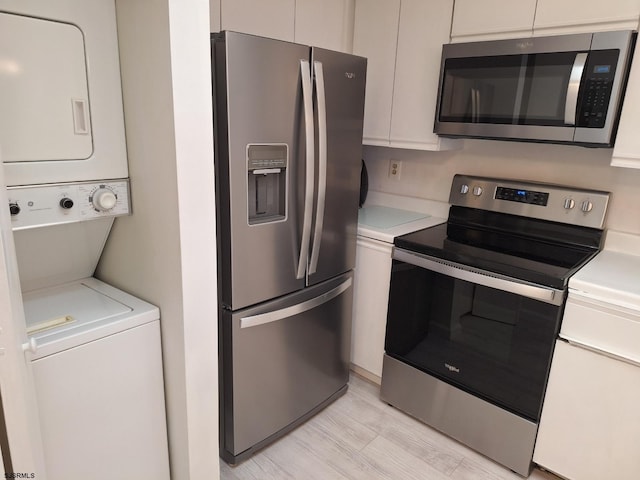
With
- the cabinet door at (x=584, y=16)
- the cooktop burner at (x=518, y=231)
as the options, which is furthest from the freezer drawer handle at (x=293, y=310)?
the cabinet door at (x=584, y=16)

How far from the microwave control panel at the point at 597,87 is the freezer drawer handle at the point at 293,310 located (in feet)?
4.04

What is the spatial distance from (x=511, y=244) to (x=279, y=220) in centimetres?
113

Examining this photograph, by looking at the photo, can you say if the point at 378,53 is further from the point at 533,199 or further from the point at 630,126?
the point at 630,126

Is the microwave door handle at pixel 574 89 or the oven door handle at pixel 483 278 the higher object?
the microwave door handle at pixel 574 89

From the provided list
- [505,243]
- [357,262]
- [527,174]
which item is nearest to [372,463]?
[357,262]

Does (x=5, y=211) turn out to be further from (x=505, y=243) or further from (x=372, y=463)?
(x=505, y=243)

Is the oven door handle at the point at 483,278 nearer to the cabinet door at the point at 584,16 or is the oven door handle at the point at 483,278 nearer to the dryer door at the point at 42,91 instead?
the cabinet door at the point at 584,16

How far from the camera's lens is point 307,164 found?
1.72m

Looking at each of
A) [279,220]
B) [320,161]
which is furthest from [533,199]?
[279,220]

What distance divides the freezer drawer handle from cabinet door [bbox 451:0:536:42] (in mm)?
1311

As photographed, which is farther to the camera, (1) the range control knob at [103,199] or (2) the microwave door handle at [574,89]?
(2) the microwave door handle at [574,89]

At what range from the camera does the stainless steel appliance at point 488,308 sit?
1726mm

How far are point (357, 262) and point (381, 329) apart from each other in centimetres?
37

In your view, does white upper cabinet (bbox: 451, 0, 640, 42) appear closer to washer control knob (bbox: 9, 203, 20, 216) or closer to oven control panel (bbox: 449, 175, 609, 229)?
oven control panel (bbox: 449, 175, 609, 229)
